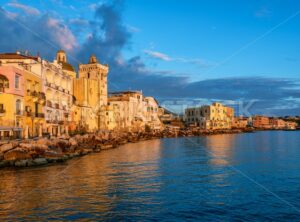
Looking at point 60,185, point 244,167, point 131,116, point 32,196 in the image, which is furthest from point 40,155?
point 131,116

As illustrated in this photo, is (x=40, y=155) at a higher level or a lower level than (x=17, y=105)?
lower

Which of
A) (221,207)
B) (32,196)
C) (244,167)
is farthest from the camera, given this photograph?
(244,167)

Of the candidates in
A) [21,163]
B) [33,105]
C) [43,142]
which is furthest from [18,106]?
[21,163]

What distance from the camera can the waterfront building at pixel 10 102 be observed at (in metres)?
38.9

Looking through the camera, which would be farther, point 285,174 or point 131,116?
point 131,116

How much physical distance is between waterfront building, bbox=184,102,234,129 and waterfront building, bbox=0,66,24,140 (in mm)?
110529

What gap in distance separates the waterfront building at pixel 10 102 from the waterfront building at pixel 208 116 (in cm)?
11053

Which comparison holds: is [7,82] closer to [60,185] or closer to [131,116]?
[60,185]

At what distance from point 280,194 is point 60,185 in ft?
42.5

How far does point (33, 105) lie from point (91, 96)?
1394 inches

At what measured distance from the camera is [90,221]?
14.7 m

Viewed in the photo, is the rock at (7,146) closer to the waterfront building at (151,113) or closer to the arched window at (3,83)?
the arched window at (3,83)

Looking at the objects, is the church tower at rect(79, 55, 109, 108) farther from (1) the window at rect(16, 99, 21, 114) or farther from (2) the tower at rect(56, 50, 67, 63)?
(1) the window at rect(16, 99, 21, 114)

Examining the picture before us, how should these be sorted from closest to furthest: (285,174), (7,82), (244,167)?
(285,174) → (244,167) → (7,82)
